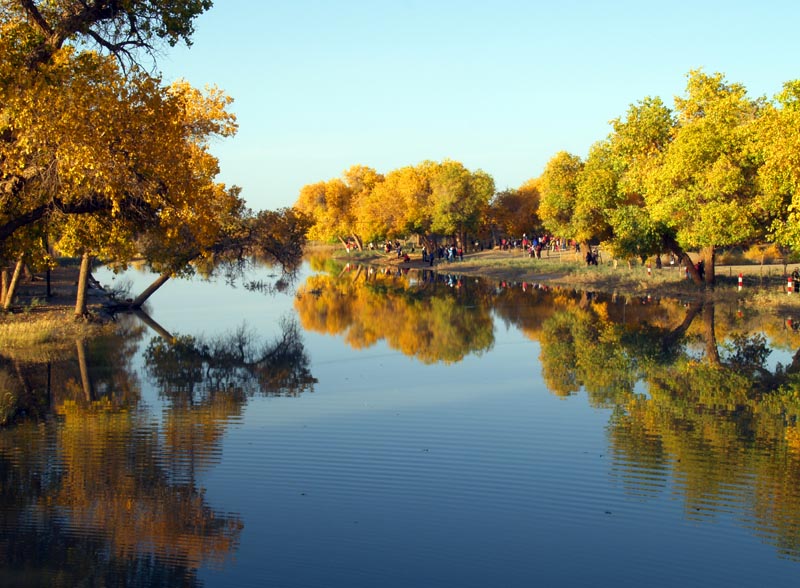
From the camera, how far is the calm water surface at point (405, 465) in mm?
10266

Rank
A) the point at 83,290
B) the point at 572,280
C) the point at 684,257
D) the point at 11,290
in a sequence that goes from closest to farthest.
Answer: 1. the point at 83,290
2. the point at 11,290
3. the point at 684,257
4. the point at 572,280

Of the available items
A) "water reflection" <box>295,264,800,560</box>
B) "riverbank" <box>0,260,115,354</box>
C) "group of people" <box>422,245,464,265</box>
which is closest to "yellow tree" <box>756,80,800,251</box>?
"water reflection" <box>295,264,800,560</box>

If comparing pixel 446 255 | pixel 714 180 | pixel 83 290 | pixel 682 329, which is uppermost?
pixel 714 180

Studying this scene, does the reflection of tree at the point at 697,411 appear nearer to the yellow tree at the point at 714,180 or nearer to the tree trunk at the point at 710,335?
the tree trunk at the point at 710,335

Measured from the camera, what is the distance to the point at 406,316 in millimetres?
40188

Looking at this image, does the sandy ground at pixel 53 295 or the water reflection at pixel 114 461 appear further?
the sandy ground at pixel 53 295

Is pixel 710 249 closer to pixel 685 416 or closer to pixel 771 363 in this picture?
pixel 771 363

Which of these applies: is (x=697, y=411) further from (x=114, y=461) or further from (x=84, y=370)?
(x=84, y=370)

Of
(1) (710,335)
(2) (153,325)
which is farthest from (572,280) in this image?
(2) (153,325)

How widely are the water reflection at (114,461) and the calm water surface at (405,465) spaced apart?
49mm

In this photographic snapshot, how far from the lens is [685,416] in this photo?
1777cm

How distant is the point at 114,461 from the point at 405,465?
175 inches

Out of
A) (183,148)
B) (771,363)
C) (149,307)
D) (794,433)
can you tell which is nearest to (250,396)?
(183,148)

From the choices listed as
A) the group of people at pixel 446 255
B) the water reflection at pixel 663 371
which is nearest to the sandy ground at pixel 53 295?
→ the water reflection at pixel 663 371
